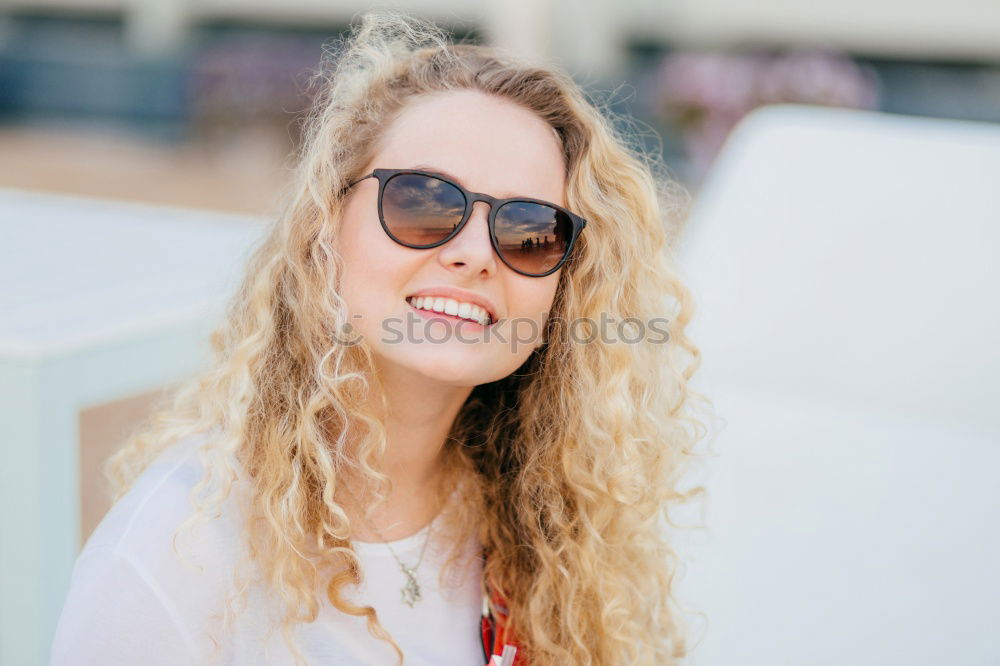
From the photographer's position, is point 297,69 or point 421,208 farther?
point 297,69

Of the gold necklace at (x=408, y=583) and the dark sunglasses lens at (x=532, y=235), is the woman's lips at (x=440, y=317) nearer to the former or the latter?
the dark sunglasses lens at (x=532, y=235)

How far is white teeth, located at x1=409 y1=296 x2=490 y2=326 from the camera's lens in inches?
52.8

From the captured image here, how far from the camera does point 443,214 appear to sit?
134 cm

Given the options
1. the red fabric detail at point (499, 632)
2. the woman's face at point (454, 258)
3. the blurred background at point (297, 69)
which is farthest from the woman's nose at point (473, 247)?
the blurred background at point (297, 69)

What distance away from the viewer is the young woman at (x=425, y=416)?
1322 millimetres

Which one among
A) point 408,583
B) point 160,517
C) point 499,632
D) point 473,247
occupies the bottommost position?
point 499,632

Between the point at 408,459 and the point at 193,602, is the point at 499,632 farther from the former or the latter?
the point at 193,602

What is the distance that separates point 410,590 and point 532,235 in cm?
60

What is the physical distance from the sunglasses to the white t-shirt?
47cm

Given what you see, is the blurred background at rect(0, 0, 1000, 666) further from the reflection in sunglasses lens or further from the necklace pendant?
the necklace pendant

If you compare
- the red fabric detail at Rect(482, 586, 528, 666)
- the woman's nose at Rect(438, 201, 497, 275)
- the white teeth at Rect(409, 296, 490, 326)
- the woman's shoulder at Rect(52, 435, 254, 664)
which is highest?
the woman's nose at Rect(438, 201, 497, 275)

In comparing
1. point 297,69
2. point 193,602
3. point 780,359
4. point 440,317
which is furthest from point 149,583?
point 297,69

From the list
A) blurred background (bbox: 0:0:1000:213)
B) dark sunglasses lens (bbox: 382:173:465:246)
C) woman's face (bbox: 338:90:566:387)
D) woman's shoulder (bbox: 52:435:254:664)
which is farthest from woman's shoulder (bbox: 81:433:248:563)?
blurred background (bbox: 0:0:1000:213)

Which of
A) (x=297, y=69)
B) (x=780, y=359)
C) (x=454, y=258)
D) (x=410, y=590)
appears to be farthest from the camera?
(x=297, y=69)
